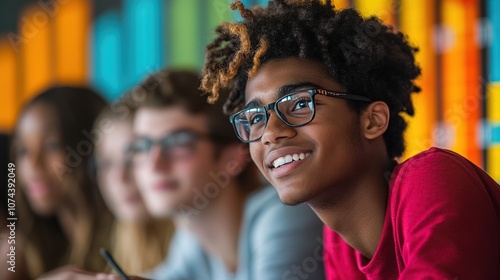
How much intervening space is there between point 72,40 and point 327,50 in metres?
1.91

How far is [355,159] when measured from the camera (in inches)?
43.1

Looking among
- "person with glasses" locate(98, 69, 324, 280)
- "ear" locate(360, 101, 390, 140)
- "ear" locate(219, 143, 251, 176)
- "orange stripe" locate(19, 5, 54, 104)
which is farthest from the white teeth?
"orange stripe" locate(19, 5, 54, 104)

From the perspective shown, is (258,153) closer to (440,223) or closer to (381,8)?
(440,223)

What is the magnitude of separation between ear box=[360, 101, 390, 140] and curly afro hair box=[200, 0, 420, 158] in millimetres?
14

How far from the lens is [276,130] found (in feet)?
3.56

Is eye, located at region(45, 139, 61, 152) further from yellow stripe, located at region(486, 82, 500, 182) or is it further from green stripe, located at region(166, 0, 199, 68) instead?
yellow stripe, located at region(486, 82, 500, 182)

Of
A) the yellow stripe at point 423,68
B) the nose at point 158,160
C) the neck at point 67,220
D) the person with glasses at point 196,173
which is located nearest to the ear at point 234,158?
the person with glasses at point 196,173

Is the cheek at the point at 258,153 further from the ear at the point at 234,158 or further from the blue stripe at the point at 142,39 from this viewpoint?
the blue stripe at the point at 142,39

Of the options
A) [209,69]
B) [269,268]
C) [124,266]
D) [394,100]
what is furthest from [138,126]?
[394,100]

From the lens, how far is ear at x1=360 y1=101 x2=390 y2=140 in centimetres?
112

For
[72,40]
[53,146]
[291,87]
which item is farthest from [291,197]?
[72,40]

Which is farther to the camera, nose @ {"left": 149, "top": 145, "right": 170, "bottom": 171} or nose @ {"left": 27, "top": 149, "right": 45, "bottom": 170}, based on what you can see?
nose @ {"left": 27, "top": 149, "right": 45, "bottom": 170}

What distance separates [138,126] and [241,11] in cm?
97

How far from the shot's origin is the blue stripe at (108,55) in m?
2.71
